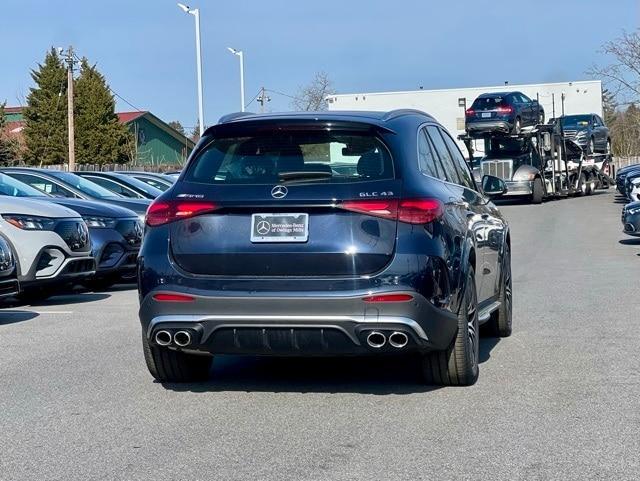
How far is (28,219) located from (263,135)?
5.67 metres

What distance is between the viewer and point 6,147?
5325cm

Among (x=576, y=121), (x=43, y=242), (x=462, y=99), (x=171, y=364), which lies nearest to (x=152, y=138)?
(x=462, y=99)

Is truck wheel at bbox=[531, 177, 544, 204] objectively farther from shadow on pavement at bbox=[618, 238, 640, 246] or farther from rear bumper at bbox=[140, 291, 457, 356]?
rear bumper at bbox=[140, 291, 457, 356]

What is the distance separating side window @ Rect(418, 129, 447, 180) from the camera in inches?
263

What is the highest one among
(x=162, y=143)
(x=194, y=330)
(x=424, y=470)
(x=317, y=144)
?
(x=162, y=143)

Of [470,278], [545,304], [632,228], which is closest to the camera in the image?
[470,278]

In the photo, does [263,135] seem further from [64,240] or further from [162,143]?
[162,143]

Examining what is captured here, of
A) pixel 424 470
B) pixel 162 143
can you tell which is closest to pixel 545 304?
pixel 424 470

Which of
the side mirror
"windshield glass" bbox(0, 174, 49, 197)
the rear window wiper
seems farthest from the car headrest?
"windshield glass" bbox(0, 174, 49, 197)

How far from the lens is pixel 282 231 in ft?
20.2

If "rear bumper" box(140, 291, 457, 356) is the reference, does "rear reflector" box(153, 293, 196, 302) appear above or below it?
above

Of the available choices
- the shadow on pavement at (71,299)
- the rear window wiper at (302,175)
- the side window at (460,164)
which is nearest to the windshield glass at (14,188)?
the shadow on pavement at (71,299)

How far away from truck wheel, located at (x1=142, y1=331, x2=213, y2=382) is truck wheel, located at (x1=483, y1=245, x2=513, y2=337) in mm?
2803

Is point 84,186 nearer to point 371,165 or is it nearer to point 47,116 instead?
point 371,165
